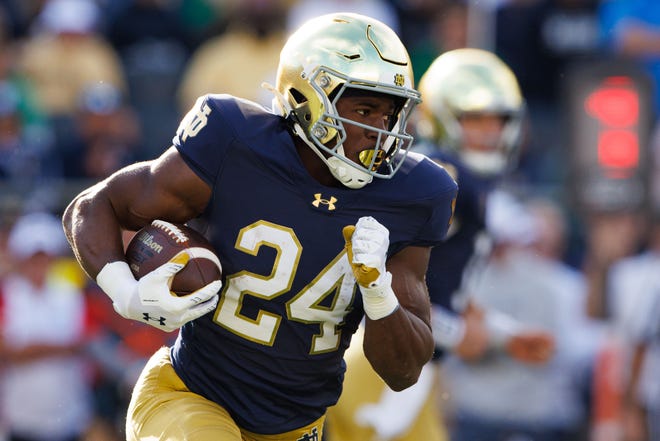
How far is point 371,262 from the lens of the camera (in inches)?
147

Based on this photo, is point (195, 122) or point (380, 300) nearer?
point (380, 300)

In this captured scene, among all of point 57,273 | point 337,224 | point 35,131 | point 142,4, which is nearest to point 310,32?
Answer: point 337,224

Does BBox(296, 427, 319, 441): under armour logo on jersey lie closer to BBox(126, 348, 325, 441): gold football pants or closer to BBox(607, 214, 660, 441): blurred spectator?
BBox(126, 348, 325, 441): gold football pants

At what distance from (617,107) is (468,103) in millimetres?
2722

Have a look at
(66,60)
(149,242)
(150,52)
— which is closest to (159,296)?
(149,242)

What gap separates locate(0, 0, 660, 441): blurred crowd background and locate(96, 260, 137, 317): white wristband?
4.02 m

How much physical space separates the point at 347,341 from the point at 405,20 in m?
6.05

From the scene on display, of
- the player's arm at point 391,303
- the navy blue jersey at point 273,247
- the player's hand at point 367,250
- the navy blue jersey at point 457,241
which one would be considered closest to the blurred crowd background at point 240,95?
the navy blue jersey at point 457,241

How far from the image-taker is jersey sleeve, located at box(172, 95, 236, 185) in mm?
3982

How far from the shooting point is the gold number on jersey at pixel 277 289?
158 inches

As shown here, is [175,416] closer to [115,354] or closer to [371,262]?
[371,262]

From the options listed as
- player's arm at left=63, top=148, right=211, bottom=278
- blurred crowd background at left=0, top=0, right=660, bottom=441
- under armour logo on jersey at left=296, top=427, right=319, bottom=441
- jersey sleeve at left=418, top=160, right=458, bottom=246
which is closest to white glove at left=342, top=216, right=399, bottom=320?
jersey sleeve at left=418, top=160, right=458, bottom=246

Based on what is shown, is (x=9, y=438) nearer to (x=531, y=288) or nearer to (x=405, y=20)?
(x=531, y=288)

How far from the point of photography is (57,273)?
8016 millimetres
